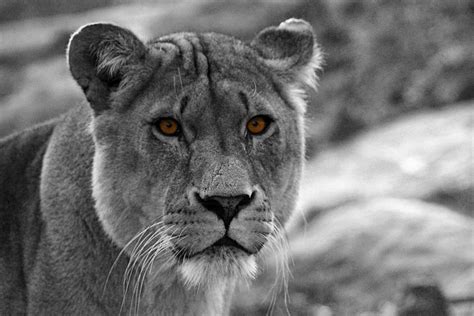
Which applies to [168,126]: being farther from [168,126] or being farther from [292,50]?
[292,50]

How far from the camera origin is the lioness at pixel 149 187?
4.45 metres

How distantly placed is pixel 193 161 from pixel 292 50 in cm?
124

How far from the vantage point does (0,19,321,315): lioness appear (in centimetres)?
445

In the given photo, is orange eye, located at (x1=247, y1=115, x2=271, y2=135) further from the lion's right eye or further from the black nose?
the black nose

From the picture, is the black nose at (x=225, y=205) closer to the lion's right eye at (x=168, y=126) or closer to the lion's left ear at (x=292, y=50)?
the lion's right eye at (x=168, y=126)

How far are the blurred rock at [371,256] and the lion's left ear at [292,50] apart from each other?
2.78 m

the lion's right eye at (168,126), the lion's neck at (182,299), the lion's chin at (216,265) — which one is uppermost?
the lion's right eye at (168,126)

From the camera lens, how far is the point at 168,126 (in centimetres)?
462

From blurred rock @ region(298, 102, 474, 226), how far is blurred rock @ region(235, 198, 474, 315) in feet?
0.88

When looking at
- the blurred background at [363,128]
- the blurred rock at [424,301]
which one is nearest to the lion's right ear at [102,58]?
the blurred background at [363,128]

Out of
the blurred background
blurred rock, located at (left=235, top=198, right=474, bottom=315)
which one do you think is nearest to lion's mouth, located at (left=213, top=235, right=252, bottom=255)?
the blurred background

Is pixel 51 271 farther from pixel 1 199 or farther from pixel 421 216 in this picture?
pixel 421 216

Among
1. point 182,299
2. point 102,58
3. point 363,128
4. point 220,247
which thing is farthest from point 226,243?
point 363,128

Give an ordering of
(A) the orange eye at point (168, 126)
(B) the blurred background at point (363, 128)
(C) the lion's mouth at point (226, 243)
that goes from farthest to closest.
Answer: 1. (B) the blurred background at point (363, 128)
2. (A) the orange eye at point (168, 126)
3. (C) the lion's mouth at point (226, 243)
